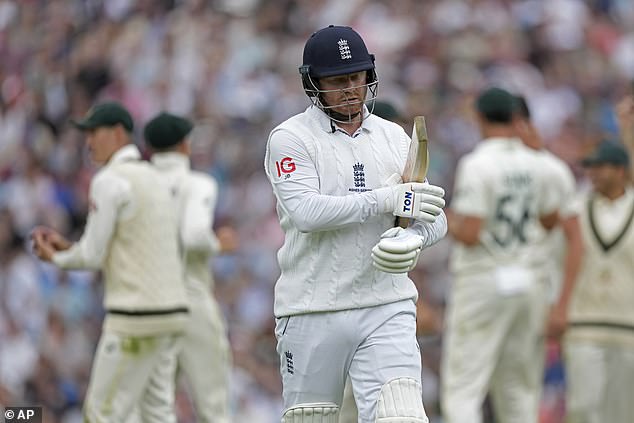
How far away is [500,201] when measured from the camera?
1116cm

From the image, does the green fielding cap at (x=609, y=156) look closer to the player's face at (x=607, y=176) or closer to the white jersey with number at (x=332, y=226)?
the player's face at (x=607, y=176)

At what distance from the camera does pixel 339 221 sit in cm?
688

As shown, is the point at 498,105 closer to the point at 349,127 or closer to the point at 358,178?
the point at 349,127

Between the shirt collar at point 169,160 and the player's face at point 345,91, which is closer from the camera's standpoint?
the player's face at point 345,91

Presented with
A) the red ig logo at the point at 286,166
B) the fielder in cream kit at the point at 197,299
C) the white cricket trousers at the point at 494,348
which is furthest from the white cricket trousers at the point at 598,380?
the red ig logo at the point at 286,166

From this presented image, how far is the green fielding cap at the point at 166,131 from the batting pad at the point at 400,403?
4586 mm

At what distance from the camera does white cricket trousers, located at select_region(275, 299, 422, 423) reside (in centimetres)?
698

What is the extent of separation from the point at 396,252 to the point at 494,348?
481 cm

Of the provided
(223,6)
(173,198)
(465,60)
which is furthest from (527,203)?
(223,6)

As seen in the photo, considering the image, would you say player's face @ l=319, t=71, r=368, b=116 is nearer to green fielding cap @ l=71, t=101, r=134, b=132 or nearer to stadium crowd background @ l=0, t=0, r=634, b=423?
green fielding cap @ l=71, t=101, r=134, b=132

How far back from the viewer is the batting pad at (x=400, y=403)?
22.2 ft

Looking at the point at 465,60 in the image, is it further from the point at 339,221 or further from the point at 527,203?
the point at 339,221

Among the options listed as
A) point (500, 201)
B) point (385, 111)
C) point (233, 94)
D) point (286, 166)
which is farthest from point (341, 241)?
point (233, 94)

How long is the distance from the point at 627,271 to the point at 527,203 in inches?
36.0
